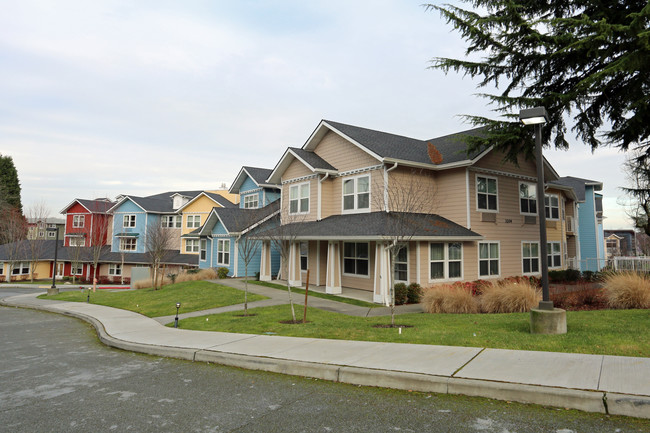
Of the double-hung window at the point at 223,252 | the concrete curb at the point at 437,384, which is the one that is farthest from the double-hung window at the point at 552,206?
the concrete curb at the point at 437,384

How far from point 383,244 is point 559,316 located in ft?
26.8

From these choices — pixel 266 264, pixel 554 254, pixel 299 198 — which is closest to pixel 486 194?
pixel 554 254

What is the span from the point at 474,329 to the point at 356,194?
1140 centimetres

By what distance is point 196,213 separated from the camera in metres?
40.4

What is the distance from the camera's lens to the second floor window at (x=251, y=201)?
31.3m

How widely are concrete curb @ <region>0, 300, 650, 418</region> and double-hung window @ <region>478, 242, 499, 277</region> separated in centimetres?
1433

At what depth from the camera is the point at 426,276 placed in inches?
670

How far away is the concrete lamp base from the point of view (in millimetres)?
8211

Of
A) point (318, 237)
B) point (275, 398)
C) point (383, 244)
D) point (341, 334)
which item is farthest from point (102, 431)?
point (318, 237)

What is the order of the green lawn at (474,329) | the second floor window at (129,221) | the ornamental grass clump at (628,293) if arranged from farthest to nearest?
the second floor window at (129,221)
the ornamental grass clump at (628,293)
the green lawn at (474,329)

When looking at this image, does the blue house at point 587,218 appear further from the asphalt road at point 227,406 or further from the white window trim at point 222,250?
the asphalt road at point 227,406

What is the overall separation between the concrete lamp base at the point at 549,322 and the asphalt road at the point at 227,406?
12.9ft

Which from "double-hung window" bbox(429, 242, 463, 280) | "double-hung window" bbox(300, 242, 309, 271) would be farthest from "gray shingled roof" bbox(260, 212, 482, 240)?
"double-hung window" bbox(300, 242, 309, 271)

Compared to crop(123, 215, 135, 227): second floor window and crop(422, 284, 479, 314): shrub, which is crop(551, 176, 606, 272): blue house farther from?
crop(123, 215, 135, 227): second floor window
